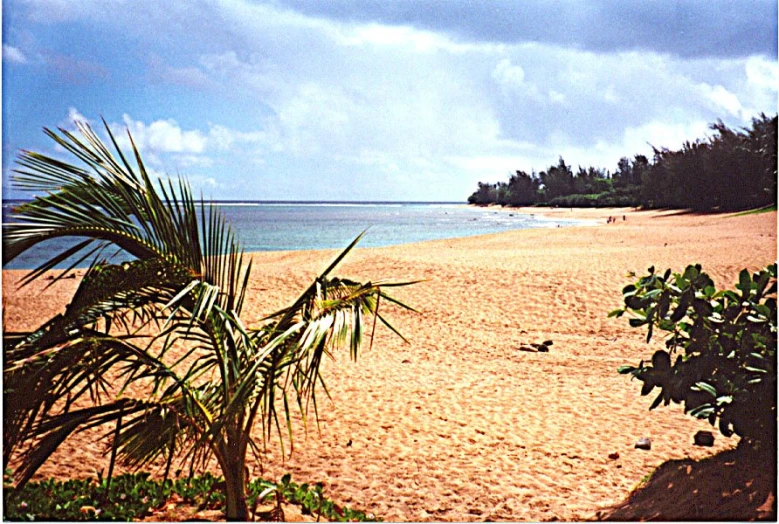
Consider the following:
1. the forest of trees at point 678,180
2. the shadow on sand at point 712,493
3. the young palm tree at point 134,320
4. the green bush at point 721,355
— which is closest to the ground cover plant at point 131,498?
the young palm tree at point 134,320

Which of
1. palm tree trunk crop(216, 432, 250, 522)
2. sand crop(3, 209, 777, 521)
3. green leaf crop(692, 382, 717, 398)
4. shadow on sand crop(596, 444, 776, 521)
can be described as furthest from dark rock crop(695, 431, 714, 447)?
palm tree trunk crop(216, 432, 250, 522)

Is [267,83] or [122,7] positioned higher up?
[122,7]

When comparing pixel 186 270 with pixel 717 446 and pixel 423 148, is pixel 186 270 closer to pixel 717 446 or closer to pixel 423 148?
pixel 717 446

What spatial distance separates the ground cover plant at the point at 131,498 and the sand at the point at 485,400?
162 millimetres

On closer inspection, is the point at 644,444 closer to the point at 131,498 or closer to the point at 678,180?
the point at 131,498

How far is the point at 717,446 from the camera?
3.24 m

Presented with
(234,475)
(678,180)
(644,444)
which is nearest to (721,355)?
(644,444)

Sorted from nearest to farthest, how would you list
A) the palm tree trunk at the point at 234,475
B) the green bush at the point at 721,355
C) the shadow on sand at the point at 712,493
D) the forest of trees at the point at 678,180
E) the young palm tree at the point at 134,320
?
the young palm tree at the point at 134,320
the palm tree trunk at the point at 234,475
the green bush at the point at 721,355
the shadow on sand at the point at 712,493
the forest of trees at the point at 678,180

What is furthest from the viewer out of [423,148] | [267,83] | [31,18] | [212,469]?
[423,148]

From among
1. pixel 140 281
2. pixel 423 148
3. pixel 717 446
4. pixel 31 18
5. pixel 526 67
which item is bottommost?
pixel 717 446

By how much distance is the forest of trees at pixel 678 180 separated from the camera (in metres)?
12.1

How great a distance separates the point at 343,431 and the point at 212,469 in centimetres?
75

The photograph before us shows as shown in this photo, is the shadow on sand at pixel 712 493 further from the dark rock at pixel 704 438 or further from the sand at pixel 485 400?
the dark rock at pixel 704 438

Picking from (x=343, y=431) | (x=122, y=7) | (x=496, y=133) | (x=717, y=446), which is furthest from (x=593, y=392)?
(x=122, y=7)
